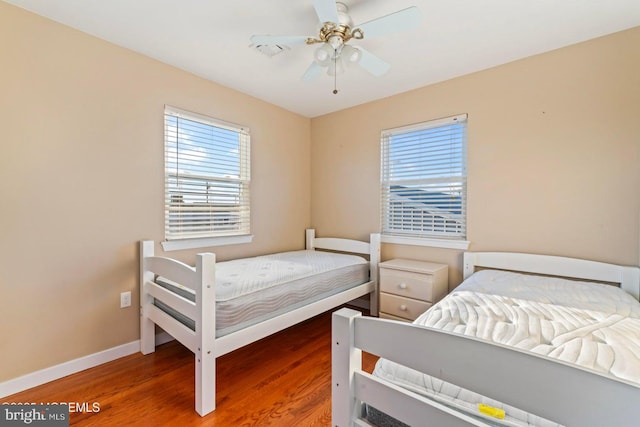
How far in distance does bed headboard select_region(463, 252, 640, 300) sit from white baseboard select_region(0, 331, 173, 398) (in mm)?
2841

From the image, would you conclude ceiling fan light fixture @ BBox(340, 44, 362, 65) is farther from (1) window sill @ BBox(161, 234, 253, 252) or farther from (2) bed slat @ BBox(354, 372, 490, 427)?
(1) window sill @ BBox(161, 234, 253, 252)

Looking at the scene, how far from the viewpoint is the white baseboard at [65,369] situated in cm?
171

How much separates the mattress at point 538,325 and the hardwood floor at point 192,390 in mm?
880

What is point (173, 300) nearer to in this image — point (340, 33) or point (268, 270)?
point (268, 270)

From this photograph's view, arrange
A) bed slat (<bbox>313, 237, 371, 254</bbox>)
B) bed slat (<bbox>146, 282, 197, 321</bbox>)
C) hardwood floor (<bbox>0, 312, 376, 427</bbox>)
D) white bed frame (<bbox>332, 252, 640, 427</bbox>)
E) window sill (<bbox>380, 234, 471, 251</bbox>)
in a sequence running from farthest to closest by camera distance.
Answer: bed slat (<bbox>313, 237, 371, 254</bbox>) < window sill (<bbox>380, 234, 471, 251</bbox>) < bed slat (<bbox>146, 282, 197, 321</bbox>) < hardwood floor (<bbox>0, 312, 376, 427</bbox>) < white bed frame (<bbox>332, 252, 640, 427</bbox>)

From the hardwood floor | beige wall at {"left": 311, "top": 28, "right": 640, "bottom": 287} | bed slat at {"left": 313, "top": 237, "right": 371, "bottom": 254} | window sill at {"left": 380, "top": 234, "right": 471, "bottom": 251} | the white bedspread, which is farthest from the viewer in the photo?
bed slat at {"left": 313, "top": 237, "right": 371, "bottom": 254}

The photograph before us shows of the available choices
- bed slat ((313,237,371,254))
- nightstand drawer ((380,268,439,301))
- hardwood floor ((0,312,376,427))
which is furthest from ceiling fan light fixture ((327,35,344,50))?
hardwood floor ((0,312,376,427))

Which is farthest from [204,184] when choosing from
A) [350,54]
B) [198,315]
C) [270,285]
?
[350,54]

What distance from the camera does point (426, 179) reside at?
9.24 feet

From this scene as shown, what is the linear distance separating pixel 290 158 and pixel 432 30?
6.73 ft

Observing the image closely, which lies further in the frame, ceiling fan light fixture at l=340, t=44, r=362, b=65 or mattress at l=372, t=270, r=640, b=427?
ceiling fan light fixture at l=340, t=44, r=362, b=65

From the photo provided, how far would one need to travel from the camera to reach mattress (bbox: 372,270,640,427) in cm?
87

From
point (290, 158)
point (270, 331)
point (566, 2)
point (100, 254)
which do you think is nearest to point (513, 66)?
point (566, 2)

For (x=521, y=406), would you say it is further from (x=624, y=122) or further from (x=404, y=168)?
(x=404, y=168)
